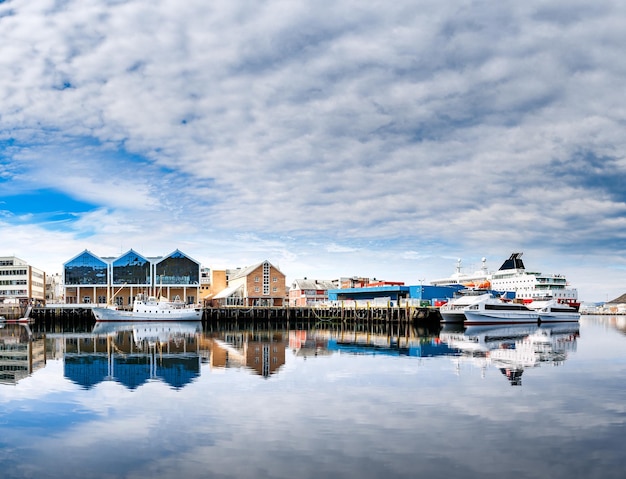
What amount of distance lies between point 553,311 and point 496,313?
633 inches

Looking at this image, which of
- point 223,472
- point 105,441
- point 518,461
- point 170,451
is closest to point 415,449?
point 518,461

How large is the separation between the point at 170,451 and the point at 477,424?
8.00m

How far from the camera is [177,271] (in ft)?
314

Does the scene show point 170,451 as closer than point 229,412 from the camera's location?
Yes

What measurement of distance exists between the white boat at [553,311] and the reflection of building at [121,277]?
170ft

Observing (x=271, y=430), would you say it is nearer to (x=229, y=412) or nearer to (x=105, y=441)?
(x=229, y=412)

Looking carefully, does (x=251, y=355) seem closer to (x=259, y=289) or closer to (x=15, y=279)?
(x=259, y=289)

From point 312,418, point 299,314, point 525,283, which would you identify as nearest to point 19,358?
point 312,418

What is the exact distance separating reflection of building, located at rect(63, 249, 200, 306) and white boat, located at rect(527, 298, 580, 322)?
170 feet

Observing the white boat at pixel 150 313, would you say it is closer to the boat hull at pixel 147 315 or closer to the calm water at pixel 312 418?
the boat hull at pixel 147 315

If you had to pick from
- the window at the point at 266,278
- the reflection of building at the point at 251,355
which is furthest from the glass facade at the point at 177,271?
the reflection of building at the point at 251,355

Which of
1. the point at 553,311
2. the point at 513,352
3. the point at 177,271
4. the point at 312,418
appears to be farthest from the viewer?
the point at 177,271

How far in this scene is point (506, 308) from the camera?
73.3m

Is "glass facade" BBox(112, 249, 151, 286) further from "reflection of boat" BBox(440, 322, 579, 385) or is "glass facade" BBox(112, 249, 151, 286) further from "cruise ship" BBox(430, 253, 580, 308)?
"reflection of boat" BBox(440, 322, 579, 385)
